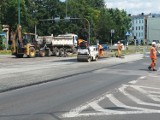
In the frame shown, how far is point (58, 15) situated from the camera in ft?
389

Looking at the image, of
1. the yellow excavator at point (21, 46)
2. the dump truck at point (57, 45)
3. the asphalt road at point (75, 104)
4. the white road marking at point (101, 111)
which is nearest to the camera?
the asphalt road at point (75, 104)

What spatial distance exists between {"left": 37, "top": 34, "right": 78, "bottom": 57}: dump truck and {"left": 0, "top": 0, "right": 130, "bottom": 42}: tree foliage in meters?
42.5

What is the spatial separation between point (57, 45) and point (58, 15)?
6615cm

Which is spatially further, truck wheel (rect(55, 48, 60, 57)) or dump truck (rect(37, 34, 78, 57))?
dump truck (rect(37, 34, 78, 57))

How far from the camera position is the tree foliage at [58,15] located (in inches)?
3831

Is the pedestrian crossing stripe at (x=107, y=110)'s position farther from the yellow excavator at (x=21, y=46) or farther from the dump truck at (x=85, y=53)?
the yellow excavator at (x=21, y=46)

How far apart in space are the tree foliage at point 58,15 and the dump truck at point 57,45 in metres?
42.5

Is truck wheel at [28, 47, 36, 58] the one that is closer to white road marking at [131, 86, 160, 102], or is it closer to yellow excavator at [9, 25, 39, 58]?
yellow excavator at [9, 25, 39, 58]

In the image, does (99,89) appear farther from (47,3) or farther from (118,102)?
(47,3)

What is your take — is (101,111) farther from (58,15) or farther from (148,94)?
→ (58,15)

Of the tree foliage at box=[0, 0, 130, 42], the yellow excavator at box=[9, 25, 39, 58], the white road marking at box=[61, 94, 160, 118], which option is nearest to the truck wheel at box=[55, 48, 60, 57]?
the yellow excavator at box=[9, 25, 39, 58]

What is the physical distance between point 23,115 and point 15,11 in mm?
87990

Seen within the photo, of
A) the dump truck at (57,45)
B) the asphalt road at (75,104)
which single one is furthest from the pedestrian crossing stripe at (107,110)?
the dump truck at (57,45)

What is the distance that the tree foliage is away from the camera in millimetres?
97312
